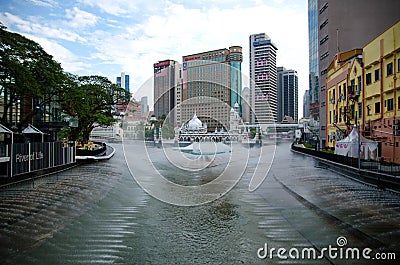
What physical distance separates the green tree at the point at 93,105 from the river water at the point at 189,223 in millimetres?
18005

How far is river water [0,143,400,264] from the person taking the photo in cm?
737

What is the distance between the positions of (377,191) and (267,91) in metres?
9.87

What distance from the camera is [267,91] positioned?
2298 cm

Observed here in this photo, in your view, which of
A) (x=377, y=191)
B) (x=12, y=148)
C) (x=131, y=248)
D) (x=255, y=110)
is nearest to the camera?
(x=131, y=248)

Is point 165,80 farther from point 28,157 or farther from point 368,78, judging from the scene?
point 368,78

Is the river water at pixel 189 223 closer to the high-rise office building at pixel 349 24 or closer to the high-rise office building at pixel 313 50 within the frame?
the high-rise office building at pixel 349 24

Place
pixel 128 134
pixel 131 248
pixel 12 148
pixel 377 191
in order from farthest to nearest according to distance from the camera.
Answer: pixel 128 134
pixel 12 148
pixel 377 191
pixel 131 248

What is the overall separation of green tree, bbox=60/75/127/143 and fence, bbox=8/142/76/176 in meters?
7.42

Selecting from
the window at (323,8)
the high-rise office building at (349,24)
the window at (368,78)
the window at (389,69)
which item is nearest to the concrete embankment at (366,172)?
the window at (389,69)

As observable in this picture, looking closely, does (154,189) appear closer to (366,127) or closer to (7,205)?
(7,205)

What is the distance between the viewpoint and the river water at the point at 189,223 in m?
7.37

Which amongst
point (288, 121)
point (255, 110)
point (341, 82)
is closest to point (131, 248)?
point (255, 110)

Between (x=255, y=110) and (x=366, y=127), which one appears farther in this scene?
(x=366, y=127)

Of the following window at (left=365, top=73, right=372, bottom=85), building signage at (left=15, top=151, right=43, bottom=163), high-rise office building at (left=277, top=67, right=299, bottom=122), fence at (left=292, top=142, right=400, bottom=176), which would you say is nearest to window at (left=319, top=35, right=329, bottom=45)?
high-rise office building at (left=277, top=67, right=299, bottom=122)
